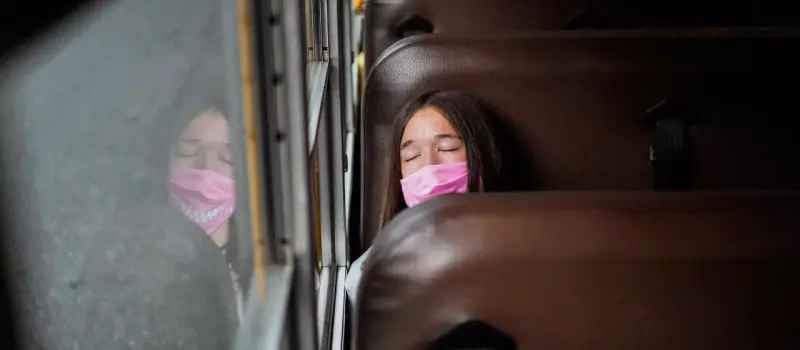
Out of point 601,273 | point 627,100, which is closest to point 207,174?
point 601,273

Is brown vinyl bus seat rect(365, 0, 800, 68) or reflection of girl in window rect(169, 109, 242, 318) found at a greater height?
brown vinyl bus seat rect(365, 0, 800, 68)

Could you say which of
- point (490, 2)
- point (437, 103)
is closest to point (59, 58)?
point (437, 103)

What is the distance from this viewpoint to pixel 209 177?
828mm

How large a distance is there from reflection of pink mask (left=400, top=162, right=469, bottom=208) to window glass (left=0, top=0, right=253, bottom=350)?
1.49 feet

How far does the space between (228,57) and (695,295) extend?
0.47m

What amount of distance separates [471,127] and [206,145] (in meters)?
0.48

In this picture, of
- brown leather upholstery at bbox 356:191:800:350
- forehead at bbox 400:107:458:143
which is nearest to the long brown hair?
forehead at bbox 400:107:458:143

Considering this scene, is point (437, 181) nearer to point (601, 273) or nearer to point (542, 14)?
point (601, 273)

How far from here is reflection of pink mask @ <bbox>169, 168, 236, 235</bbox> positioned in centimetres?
75

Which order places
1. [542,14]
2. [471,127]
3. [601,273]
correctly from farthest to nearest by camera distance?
→ [542,14] → [471,127] → [601,273]

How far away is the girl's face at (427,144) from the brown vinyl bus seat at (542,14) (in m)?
0.59

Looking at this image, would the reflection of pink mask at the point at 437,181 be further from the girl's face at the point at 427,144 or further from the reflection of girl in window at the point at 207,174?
the reflection of girl in window at the point at 207,174

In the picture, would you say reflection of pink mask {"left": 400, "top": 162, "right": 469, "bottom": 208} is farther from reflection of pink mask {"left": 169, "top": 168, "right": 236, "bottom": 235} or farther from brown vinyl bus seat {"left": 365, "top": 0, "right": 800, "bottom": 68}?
brown vinyl bus seat {"left": 365, "top": 0, "right": 800, "bottom": 68}

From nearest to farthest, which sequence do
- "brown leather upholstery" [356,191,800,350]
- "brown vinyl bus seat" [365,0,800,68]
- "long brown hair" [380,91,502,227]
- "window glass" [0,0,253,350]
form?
"window glass" [0,0,253,350], "brown leather upholstery" [356,191,800,350], "long brown hair" [380,91,502,227], "brown vinyl bus seat" [365,0,800,68]
